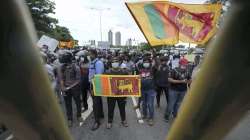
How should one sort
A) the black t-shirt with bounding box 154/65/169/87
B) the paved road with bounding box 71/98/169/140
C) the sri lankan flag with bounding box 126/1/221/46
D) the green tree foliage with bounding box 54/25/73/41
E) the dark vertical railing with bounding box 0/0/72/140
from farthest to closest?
the green tree foliage with bounding box 54/25/73/41
the sri lankan flag with bounding box 126/1/221/46
the black t-shirt with bounding box 154/65/169/87
the paved road with bounding box 71/98/169/140
the dark vertical railing with bounding box 0/0/72/140

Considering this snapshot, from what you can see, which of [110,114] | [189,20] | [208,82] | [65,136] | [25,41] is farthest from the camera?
[189,20]

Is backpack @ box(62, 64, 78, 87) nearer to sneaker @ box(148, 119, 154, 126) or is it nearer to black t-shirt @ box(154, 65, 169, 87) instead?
sneaker @ box(148, 119, 154, 126)

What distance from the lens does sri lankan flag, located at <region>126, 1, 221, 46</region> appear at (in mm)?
13516

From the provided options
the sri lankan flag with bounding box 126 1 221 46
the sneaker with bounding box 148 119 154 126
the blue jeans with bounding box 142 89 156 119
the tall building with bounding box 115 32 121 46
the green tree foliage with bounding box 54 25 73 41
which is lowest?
the tall building with bounding box 115 32 121 46

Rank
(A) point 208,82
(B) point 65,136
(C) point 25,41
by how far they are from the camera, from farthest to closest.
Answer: (B) point 65,136 < (A) point 208,82 < (C) point 25,41

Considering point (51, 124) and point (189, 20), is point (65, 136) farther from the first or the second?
point (189, 20)

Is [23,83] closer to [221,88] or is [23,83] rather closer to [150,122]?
[221,88]

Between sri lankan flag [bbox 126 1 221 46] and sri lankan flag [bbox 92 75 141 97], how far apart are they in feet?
9.03

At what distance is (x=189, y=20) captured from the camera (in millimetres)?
13523

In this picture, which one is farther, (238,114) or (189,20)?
(189,20)

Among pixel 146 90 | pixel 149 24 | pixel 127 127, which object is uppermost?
pixel 149 24

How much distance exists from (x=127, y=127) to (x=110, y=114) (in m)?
0.55

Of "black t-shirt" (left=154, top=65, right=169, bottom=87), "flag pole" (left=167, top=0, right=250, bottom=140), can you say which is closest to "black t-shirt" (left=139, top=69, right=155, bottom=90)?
"black t-shirt" (left=154, top=65, right=169, bottom=87)

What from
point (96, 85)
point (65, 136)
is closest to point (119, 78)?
point (96, 85)
